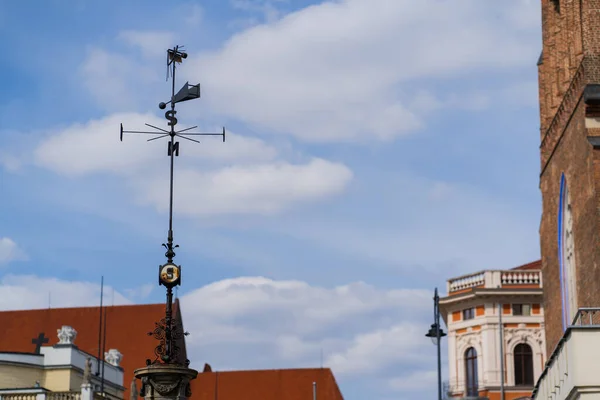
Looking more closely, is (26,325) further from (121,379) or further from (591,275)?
(591,275)

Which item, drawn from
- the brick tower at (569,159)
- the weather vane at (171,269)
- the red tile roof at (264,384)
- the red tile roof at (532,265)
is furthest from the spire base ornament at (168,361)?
the red tile roof at (264,384)

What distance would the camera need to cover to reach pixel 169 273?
18250 millimetres

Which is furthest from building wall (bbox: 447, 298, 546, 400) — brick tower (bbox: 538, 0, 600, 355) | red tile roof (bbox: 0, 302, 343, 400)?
brick tower (bbox: 538, 0, 600, 355)

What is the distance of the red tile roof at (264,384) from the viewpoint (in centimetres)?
7531

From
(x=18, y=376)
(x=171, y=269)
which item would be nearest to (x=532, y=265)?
(x=18, y=376)

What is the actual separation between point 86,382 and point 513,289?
20.7 meters

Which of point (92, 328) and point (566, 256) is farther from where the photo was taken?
point (92, 328)

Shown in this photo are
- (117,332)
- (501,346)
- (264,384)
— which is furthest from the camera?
(264,384)

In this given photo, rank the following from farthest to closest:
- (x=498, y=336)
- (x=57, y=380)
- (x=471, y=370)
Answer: (x=471, y=370) < (x=498, y=336) < (x=57, y=380)

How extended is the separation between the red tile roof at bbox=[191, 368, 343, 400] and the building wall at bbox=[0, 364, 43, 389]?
73.3ft

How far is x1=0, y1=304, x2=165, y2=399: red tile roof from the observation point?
67.5 meters

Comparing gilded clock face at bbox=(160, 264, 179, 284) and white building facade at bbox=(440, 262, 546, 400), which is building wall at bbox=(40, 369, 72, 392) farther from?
gilded clock face at bbox=(160, 264, 179, 284)

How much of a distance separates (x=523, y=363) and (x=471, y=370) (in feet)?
8.11

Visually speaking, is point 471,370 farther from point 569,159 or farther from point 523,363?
point 569,159
